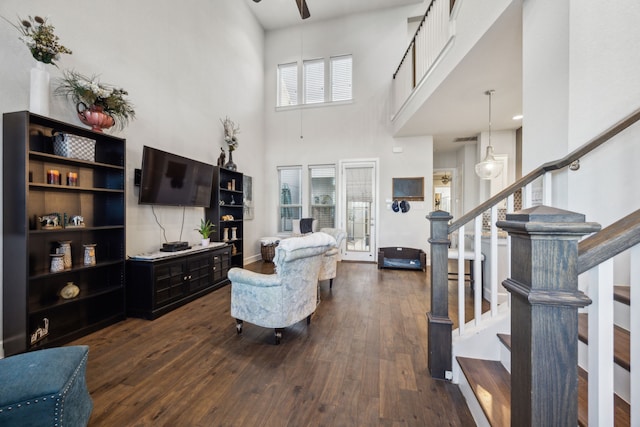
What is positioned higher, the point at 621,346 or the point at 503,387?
the point at 621,346

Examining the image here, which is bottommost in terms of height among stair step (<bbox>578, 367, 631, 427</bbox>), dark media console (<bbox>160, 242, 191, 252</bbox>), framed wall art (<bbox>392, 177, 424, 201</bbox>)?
stair step (<bbox>578, 367, 631, 427</bbox>)

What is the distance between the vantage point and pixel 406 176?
19.1 feet

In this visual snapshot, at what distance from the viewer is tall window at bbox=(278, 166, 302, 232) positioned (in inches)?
258

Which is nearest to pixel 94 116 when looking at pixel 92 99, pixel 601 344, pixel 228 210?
pixel 92 99

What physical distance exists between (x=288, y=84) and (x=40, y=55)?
5231 mm

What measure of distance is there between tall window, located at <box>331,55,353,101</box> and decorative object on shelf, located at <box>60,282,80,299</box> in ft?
19.4

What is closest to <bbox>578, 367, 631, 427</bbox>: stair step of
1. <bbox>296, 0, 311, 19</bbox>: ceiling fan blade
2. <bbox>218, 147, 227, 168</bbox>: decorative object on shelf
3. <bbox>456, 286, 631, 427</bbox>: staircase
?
<bbox>456, 286, 631, 427</bbox>: staircase

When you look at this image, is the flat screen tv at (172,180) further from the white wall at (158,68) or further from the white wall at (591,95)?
the white wall at (591,95)

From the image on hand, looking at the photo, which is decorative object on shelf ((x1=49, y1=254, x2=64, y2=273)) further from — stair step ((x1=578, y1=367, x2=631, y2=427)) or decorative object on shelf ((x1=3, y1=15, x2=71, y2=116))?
stair step ((x1=578, y1=367, x2=631, y2=427))

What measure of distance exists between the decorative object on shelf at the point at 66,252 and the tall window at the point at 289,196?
14.7 feet

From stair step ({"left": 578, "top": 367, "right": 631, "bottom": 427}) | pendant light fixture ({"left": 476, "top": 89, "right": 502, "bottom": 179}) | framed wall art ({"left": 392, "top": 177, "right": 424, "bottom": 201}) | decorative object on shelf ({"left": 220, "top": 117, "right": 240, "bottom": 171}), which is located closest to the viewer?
stair step ({"left": 578, "top": 367, "right": 631, "bottom": 427})

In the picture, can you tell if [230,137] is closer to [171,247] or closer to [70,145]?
[171,247]

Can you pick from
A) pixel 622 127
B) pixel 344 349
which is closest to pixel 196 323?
pixel 344 349

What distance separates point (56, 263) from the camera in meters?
2.24
